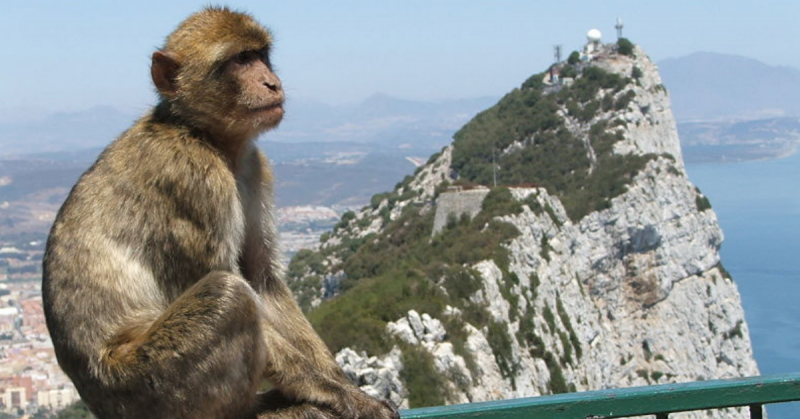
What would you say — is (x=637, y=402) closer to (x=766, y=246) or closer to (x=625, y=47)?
(x=625, y=47)

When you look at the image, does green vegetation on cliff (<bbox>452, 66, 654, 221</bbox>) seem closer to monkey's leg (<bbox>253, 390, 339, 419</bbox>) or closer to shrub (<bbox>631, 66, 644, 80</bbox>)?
shrub (<bbox>631, 66, 644, 80</bbox>)

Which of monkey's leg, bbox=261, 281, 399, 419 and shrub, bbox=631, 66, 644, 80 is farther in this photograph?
shrub, bbox=631, 66, 644, 80

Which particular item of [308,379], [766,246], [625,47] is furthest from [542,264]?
[766,246]

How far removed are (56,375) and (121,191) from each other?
1548 inches

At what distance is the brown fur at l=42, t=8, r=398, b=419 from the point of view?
2.99 metres

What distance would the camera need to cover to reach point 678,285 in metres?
41.7

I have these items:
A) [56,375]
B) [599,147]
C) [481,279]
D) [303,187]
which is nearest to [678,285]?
[599,147]

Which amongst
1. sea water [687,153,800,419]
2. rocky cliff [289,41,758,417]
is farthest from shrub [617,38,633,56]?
sea water [687,153,800,419]

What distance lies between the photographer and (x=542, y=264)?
3186cm

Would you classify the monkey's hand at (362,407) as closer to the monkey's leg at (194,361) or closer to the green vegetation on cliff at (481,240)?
the monkey's leg at (194,361)

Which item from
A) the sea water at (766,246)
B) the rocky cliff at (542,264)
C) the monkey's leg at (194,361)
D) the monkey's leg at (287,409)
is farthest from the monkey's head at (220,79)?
the sea water at (766,246)

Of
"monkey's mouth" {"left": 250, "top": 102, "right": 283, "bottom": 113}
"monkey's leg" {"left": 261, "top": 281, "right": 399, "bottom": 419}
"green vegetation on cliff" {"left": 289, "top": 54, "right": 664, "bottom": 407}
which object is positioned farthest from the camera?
"green vegetation on cliff" {"left": 289, "top": 54, "right": 664, "bottom": 407}

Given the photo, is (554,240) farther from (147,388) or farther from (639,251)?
(147,388)

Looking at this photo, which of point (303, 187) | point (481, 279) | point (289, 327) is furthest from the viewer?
point (303, 187)
